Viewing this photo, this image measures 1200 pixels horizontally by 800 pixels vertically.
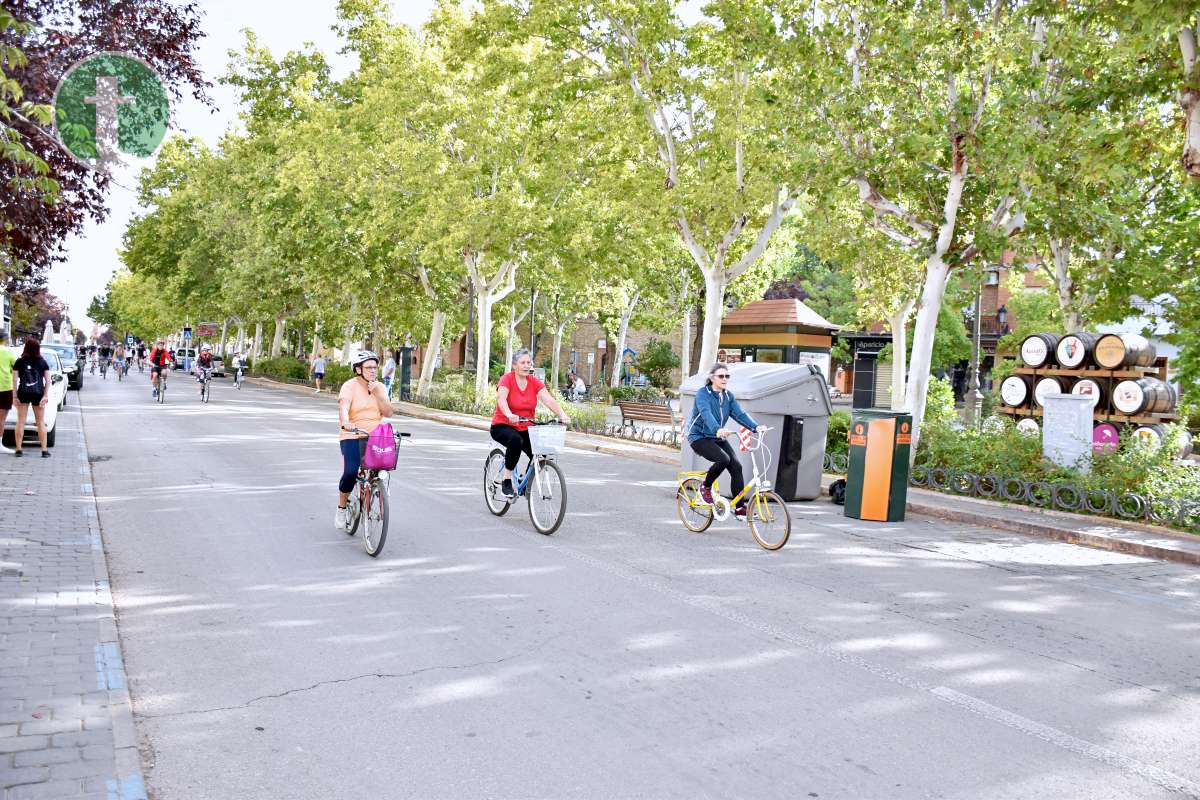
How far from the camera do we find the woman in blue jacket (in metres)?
9.93

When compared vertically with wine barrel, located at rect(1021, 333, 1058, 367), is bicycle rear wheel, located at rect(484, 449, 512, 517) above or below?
below

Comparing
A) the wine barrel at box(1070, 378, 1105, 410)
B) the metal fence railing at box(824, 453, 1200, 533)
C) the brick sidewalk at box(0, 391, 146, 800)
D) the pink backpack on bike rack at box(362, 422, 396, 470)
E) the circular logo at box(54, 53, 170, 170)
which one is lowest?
the brick sidewalk at box(0, 391, 146, 800)

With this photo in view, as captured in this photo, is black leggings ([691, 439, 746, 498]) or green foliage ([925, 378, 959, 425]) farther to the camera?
green foliage ([925, 378, 959, 425])

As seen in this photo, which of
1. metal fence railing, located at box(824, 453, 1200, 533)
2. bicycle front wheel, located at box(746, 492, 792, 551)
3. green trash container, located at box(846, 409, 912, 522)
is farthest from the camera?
green trash container, located at box(846, 409, 912, 522)

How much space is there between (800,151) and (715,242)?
6593 mm

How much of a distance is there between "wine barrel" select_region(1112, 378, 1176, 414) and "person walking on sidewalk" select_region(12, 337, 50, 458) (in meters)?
19.1

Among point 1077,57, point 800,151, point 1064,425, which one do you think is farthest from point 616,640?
point 1077,57

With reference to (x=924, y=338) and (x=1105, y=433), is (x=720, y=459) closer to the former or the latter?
(x=924, y=338)

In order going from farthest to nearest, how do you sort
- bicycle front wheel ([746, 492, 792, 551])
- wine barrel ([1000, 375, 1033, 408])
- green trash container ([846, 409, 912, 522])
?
wine barrel ([1000, 375, 1033, 408]) < green trash container ([846, 409, 912, 522]) < bicycle front wheel ([746, 492, 792, 551])

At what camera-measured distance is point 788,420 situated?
13.4 m

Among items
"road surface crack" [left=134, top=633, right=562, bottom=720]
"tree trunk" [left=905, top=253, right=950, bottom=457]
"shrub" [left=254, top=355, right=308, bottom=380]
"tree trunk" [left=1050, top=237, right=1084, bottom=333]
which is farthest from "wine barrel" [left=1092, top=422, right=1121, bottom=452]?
"shrub" [left=254, top=355, right=308, bottom=380]

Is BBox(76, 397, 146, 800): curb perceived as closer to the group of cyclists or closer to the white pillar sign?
the group of cyclists

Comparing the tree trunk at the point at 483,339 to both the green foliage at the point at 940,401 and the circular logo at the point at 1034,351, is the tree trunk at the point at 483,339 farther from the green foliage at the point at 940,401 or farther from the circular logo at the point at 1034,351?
the circular logo at the point at 1034,351

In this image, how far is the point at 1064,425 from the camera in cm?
1366
